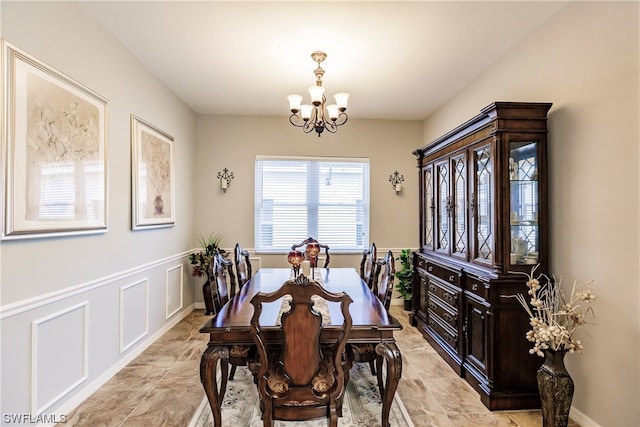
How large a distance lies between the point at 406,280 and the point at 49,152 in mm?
4266

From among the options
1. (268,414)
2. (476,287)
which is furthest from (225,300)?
(476,287)

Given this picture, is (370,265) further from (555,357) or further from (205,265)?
(205,265)

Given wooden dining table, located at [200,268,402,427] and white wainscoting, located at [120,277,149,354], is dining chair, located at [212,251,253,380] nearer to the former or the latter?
wooden dining table, located at [200,268,402,427]

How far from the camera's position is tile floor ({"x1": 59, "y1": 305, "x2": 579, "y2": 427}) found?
87.2 inches

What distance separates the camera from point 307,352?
5.60 feet

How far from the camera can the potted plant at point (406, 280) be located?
4723 mm

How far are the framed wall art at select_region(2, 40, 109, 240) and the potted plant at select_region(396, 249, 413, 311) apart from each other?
12.4ft

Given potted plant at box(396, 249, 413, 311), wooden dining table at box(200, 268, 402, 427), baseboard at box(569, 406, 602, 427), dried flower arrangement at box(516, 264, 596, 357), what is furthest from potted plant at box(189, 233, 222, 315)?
baseboard at box(569, 406, 602, 427)

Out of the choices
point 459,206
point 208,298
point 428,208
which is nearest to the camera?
point 459,206

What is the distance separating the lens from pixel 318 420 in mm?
2164

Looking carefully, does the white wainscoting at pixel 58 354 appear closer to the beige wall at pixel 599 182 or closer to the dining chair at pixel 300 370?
the dining chair at pixel 300 370

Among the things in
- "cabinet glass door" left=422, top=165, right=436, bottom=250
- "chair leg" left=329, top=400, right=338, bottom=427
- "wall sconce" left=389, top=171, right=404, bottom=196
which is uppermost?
"wall sconce" left=389, top=171, right=404, bottom=196

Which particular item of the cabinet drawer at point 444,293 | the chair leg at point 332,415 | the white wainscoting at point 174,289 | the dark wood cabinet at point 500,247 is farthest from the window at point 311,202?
the chair leg at point 332,415

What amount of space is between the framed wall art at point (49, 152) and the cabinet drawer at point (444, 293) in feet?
10.3
